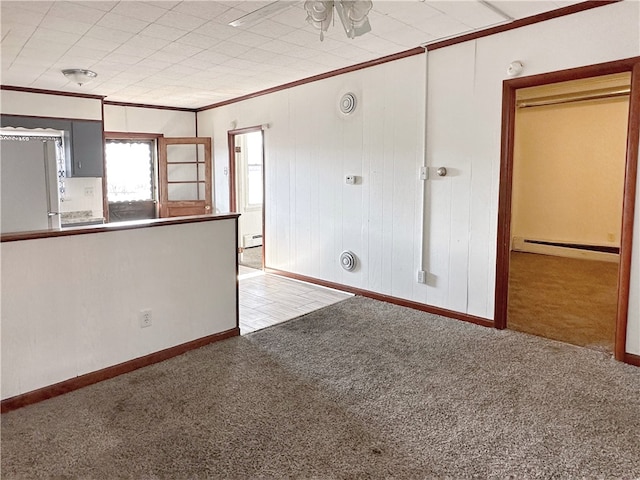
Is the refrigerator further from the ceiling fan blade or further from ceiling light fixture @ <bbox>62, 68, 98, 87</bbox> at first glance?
ceiling light fixture @ <bbox>62, 68, 98, 87</bbox>

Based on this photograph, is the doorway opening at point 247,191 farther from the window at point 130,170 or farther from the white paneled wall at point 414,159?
the window at point 130,170

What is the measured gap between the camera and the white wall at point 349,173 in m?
4.24

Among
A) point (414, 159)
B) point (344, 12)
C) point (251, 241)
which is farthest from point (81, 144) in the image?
point (344, 12)

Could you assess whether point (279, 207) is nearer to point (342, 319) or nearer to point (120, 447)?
point (342, 319)

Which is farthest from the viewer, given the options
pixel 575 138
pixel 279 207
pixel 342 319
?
pixel 575 138

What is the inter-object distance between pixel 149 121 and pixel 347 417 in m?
6.02

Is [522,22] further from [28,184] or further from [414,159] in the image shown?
[28,184]

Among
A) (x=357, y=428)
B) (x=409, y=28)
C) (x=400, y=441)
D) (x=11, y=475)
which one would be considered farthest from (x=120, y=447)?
(x=409, y=28)

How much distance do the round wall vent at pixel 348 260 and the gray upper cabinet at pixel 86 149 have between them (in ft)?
12.0

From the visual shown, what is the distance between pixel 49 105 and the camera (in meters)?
5.63

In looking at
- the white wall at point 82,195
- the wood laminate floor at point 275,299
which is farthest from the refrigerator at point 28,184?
the white wall at point 82,195

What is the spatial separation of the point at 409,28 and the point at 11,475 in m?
3.73

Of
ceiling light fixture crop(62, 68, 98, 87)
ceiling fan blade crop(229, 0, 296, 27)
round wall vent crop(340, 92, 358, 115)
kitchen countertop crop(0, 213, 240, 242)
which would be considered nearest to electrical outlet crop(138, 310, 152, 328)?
kitchen countertop crop(0, 213, 240, 242)

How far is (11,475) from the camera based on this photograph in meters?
1.90
